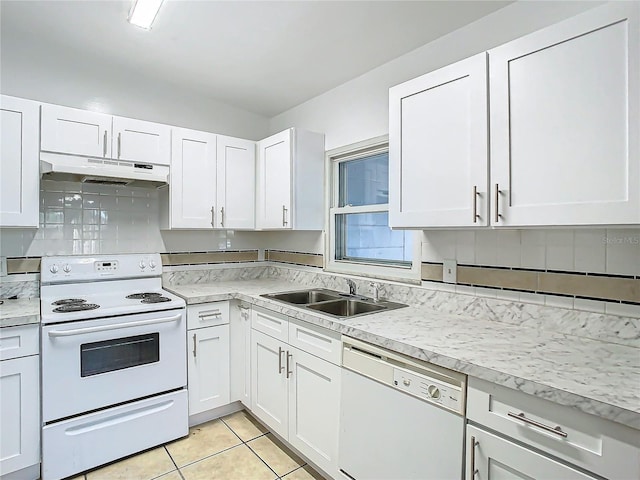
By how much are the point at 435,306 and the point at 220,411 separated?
1.74 metres

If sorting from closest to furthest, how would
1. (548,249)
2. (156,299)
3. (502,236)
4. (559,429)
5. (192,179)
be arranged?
1. (559,429)
2. (548,249)
3. (502,236)
4. (156,299)
5. (192,179)

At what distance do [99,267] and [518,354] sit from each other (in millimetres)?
2665

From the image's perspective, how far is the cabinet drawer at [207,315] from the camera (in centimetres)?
247

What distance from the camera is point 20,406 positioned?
1.90 metres

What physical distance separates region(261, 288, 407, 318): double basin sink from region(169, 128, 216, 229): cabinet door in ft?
2.82

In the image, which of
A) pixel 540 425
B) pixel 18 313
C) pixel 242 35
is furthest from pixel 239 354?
pixel 242 35

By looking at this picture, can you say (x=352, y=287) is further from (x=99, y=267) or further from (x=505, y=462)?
(x=99, y=267)

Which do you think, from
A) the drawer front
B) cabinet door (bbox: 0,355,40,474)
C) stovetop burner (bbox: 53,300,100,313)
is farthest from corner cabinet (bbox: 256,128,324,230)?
cabinet door (bbox: 0,355,40,474)

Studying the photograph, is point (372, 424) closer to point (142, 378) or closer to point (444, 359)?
point (444, 359)

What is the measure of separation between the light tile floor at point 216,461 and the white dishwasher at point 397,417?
1.66 ft

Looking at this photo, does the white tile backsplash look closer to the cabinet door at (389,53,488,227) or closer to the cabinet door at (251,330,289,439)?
the cabinet door at (389,53,488,227)

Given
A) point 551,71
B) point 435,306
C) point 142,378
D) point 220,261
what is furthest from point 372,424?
point 220,261

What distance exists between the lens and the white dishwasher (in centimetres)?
133

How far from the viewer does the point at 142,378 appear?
2221 millimetres
